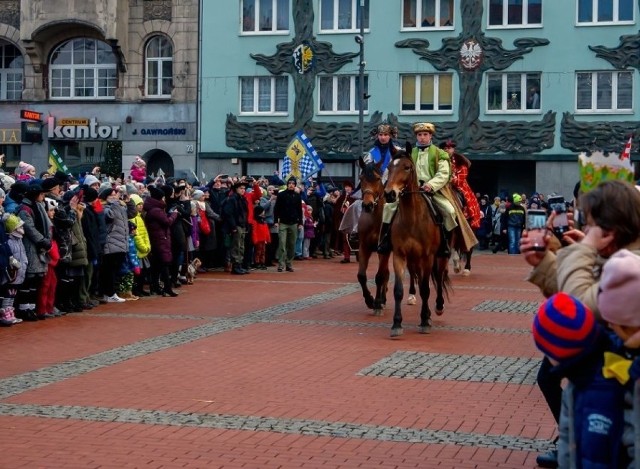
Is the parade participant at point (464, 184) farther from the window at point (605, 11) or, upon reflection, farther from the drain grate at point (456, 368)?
the window at point (605, 11)

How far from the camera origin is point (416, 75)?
145ft

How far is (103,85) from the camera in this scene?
154 ft

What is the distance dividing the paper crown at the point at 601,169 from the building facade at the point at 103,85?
40.3 m

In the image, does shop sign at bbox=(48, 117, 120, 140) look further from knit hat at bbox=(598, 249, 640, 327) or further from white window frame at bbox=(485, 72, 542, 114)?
knit hat at bbox=(598, 249, 640, 327)

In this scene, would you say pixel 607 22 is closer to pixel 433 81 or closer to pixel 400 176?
pixel 433 81

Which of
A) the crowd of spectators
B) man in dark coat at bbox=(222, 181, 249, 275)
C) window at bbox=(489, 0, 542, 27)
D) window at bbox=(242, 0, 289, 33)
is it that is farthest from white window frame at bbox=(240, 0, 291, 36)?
man in dark coat at bbox=(222, 181, 249, 275)

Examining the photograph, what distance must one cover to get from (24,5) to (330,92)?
508 inches

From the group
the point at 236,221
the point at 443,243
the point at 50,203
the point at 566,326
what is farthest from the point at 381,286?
the point at 566,326

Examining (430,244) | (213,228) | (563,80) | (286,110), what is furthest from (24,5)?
(430,244)

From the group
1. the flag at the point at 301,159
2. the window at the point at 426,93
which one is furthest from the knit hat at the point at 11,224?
the window at the point at 426,93

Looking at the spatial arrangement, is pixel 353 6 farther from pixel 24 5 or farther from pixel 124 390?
pixel 124 390

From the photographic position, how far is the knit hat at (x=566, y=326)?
4.70 meters

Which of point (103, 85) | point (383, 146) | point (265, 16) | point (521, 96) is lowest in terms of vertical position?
point (383, 146)

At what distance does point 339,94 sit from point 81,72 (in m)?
11.0
